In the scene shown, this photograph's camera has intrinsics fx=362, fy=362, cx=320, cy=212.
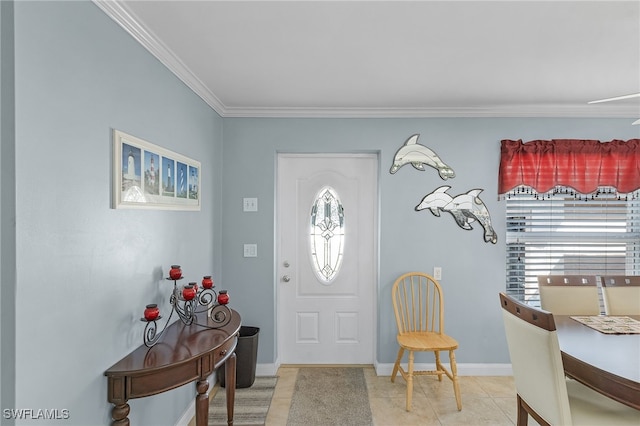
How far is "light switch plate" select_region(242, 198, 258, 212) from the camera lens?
3.49m

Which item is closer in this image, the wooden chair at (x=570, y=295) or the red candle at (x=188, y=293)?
the red candle at (x=188, y=293)

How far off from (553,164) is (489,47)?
178cm

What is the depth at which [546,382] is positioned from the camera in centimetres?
179

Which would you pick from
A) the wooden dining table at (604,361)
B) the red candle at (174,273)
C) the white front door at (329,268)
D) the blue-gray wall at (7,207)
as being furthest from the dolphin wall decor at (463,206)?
the blue-gray wall at (7,207)

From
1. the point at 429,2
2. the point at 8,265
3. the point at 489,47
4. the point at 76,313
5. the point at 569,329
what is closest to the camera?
the point at 8,265

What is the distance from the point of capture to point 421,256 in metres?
3.47

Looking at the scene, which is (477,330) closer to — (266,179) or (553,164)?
(553,164)

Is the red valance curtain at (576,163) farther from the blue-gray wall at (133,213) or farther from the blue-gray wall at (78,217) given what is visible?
the blue-gray wall at (78,217)

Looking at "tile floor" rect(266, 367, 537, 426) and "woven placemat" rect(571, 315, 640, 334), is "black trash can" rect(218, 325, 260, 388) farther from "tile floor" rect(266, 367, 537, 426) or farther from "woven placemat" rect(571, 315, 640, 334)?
"woven placemat" rect(571, 315, 640, 334)

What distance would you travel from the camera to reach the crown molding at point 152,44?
170 centimetres

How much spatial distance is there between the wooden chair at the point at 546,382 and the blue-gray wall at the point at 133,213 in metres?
1.44

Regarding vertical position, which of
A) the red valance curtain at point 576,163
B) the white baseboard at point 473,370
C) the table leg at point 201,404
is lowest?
the white baseboard at point 473,370

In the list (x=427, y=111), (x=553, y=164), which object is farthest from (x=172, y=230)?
(x=553, y=164)

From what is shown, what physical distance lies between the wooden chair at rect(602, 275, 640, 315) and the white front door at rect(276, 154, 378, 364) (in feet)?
6.16
